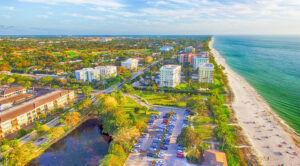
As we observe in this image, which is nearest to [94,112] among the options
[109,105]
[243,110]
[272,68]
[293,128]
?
[109,105]

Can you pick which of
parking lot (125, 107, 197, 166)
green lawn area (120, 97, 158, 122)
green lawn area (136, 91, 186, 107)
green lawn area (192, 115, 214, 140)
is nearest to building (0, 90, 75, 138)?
green lawn area (120, 97, 158, 122)

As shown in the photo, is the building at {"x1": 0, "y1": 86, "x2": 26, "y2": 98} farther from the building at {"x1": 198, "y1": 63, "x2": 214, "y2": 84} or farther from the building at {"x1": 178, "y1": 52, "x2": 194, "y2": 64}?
the building at {"x1": 178, "y1": 52, "x2": 194, "y2": 64}

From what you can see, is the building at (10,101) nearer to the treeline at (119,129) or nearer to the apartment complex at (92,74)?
the treeline at (119,129)

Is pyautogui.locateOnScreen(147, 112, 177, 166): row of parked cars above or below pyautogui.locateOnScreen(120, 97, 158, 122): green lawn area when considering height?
below

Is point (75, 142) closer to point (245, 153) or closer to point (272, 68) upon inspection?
point (245, 153)

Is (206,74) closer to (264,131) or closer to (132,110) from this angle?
(264,131)

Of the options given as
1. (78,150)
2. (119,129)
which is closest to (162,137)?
(119,129)
